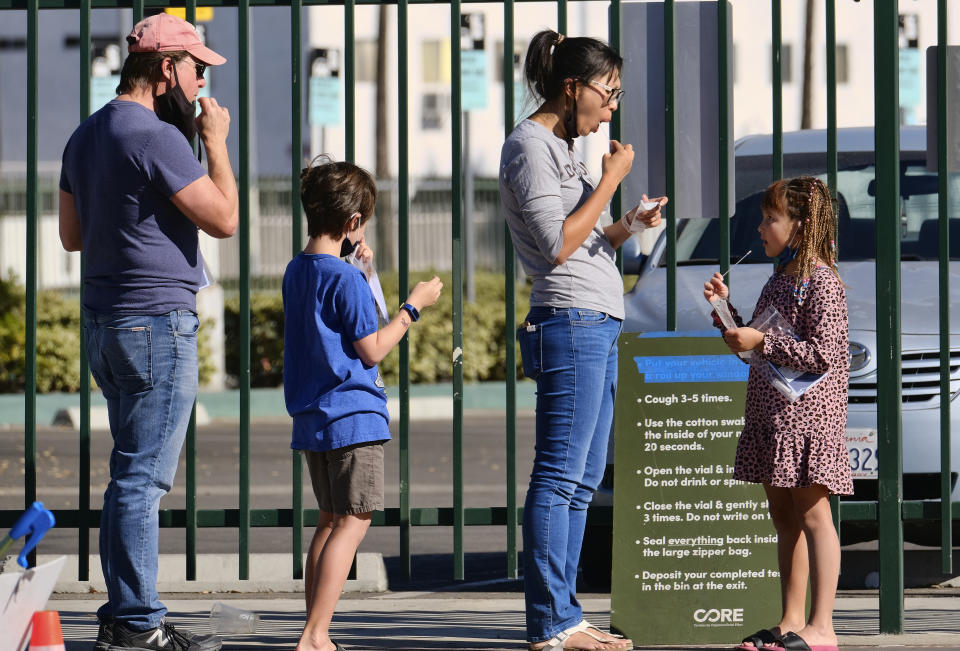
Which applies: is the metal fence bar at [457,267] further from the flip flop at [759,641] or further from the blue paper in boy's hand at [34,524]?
the blue paper in boy's hand at [34,524]

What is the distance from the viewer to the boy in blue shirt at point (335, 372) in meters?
4.31

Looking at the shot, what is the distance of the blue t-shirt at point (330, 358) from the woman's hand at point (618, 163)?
2.70ft

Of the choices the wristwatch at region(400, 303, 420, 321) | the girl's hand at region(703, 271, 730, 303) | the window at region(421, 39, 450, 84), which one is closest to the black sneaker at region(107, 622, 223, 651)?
the wristwatch at region(400, 303, 420, 321)

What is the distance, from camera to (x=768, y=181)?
712 cm

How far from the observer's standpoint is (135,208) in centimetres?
436

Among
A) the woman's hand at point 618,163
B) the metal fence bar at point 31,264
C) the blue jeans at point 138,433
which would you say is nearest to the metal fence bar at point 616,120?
the woman's hand at point 618,163

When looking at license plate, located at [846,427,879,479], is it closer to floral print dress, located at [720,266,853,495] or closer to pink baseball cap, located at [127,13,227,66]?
floral print dress, located at [720,266,853,495]

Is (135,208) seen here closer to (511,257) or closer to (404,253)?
(404,253)

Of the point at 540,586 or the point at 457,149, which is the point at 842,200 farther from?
the point at 540,586

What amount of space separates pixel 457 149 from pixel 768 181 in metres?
2.58

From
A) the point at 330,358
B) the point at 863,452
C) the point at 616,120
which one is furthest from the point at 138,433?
the point at 863,452

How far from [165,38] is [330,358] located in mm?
1110

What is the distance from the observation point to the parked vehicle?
19.1ft

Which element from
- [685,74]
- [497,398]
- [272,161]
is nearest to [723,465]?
[685,74]
